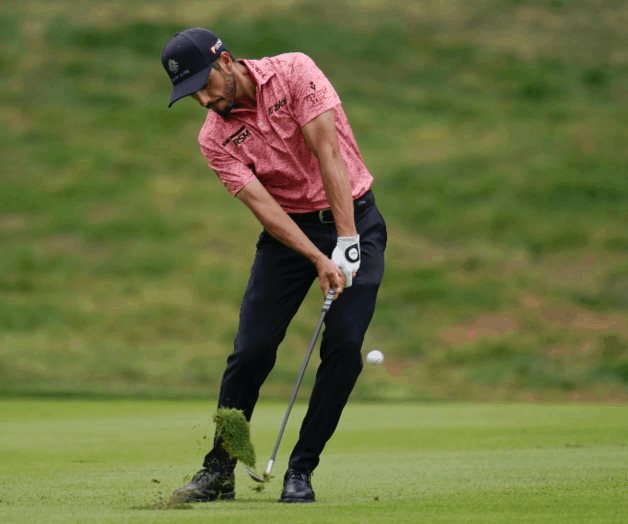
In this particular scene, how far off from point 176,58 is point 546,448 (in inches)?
175

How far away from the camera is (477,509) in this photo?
5.15m

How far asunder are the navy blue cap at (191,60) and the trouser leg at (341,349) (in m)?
0.91

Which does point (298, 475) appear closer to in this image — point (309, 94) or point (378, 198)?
point (309, 94)

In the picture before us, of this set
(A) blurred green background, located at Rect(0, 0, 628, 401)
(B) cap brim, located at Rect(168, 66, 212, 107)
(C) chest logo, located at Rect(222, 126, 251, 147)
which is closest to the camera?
(B) cap brim, located at Rect(168, 66, 212, 107)

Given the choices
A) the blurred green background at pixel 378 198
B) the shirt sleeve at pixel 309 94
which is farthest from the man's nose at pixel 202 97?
the blurred green background at pixel 378 198

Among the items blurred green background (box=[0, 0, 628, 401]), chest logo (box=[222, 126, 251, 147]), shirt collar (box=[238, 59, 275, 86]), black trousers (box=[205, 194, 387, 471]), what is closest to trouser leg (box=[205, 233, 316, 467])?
black trousers (box=[205, 194, 387, 471])

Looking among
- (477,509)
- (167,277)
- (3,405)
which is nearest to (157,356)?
(167,277)

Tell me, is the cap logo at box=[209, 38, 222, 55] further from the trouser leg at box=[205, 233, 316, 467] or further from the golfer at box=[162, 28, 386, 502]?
the trouser leg at box=[205, 233, 316, 467]

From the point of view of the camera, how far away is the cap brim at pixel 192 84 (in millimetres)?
5383

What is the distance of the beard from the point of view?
5523 mm

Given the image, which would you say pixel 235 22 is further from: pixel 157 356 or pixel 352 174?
pixel 352 174

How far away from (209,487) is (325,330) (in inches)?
31.6

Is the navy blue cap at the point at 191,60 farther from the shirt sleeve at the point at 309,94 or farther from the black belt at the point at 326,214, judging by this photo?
the black belt at the point at 326,214

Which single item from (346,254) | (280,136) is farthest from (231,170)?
(346,254)
